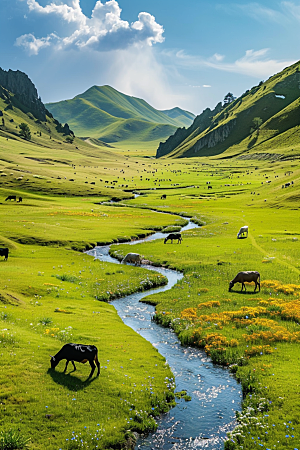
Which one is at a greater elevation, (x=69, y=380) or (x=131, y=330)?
(x=69, y=380)

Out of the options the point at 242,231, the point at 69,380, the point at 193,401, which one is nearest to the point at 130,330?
the point at 193,401

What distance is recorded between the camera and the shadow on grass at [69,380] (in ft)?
55.9

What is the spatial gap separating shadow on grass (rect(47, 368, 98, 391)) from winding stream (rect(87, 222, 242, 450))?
12.4 ft

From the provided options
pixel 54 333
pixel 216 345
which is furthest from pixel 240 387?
pixel 54 333

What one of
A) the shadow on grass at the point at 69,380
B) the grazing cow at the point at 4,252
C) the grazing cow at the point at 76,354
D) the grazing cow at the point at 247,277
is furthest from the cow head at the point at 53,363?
the grazing cow at the point at 4,252

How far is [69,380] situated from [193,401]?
6656mm

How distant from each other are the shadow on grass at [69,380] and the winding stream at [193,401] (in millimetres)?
3782

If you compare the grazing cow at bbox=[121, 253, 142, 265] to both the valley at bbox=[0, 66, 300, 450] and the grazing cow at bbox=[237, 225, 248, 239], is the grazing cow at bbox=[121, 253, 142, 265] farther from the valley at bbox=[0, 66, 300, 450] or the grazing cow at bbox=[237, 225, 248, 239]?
the grazing cow at bbox=[237, 225, 248, 239]

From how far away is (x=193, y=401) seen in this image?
18547mm

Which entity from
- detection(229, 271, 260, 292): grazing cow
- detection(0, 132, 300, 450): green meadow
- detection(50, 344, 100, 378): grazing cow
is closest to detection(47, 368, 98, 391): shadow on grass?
detection(0, 132, 300, 450): green meadow

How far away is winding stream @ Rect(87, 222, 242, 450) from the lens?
1563 centimetres

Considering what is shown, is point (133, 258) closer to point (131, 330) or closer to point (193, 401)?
point (131, 330)

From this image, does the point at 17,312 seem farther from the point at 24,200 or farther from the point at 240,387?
the point at 24,200

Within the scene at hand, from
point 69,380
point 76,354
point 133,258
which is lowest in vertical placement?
point 69,380
